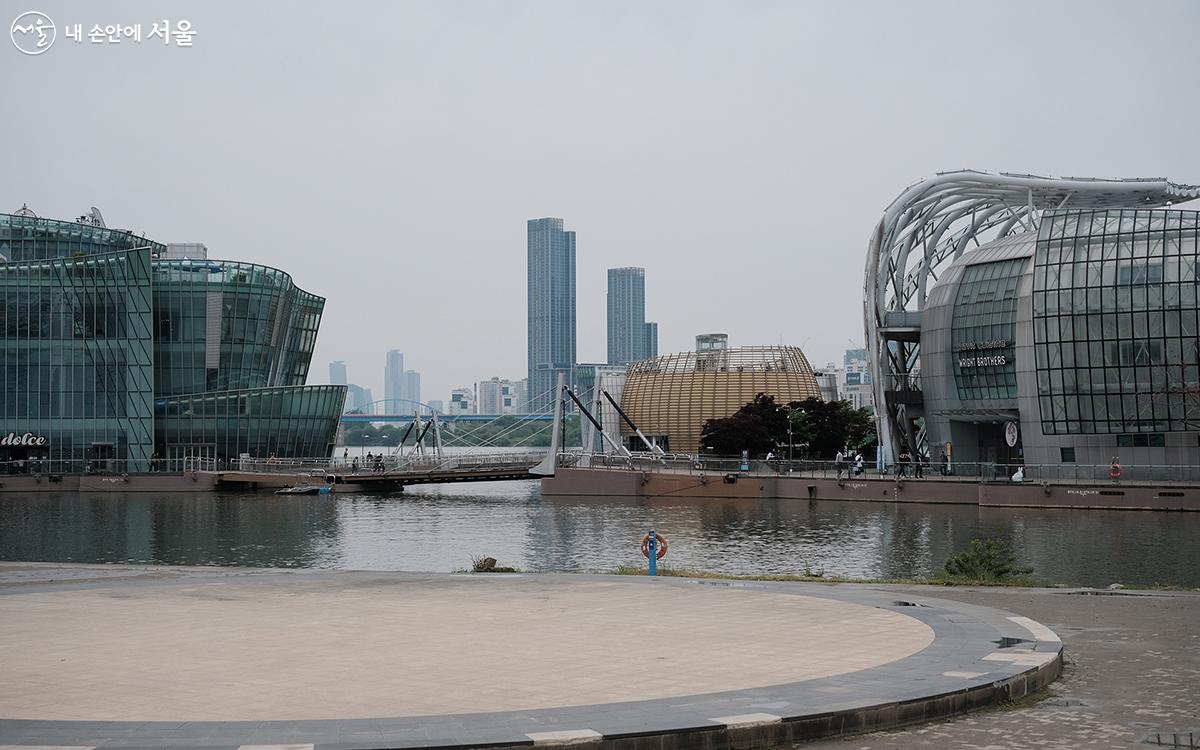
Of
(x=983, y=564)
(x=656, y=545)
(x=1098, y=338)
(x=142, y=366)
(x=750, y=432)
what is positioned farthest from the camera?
(x=750, y=432)

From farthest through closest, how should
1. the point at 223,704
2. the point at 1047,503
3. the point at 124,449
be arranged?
the point at 124,449 < the point at 1047,503 < the point at 223,704

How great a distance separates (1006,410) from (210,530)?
7223 cm

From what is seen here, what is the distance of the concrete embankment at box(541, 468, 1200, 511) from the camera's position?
94.9 meters

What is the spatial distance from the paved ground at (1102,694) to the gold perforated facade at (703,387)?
145 metres

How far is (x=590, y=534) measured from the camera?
3078 inches

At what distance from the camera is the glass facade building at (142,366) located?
139 meters

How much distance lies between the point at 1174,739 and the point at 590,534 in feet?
205

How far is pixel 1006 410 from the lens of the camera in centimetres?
11969

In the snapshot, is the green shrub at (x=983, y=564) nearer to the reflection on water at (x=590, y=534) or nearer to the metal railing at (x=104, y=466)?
the reflection on water at (x=590, y=534)

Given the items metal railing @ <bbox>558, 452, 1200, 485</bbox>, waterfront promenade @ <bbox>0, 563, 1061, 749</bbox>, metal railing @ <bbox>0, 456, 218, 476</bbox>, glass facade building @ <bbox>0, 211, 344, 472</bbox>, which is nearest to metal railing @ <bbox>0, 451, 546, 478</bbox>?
metal railing @ <bbox>0, 456, 218, 476</bbox>

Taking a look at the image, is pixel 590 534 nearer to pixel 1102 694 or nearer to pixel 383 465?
pixel 1102 694

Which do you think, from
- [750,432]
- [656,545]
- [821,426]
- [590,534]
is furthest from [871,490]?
[656,545]

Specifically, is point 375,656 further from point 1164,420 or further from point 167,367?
point 167,367

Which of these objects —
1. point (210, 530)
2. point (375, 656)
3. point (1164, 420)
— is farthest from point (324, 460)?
point (375, 656)
